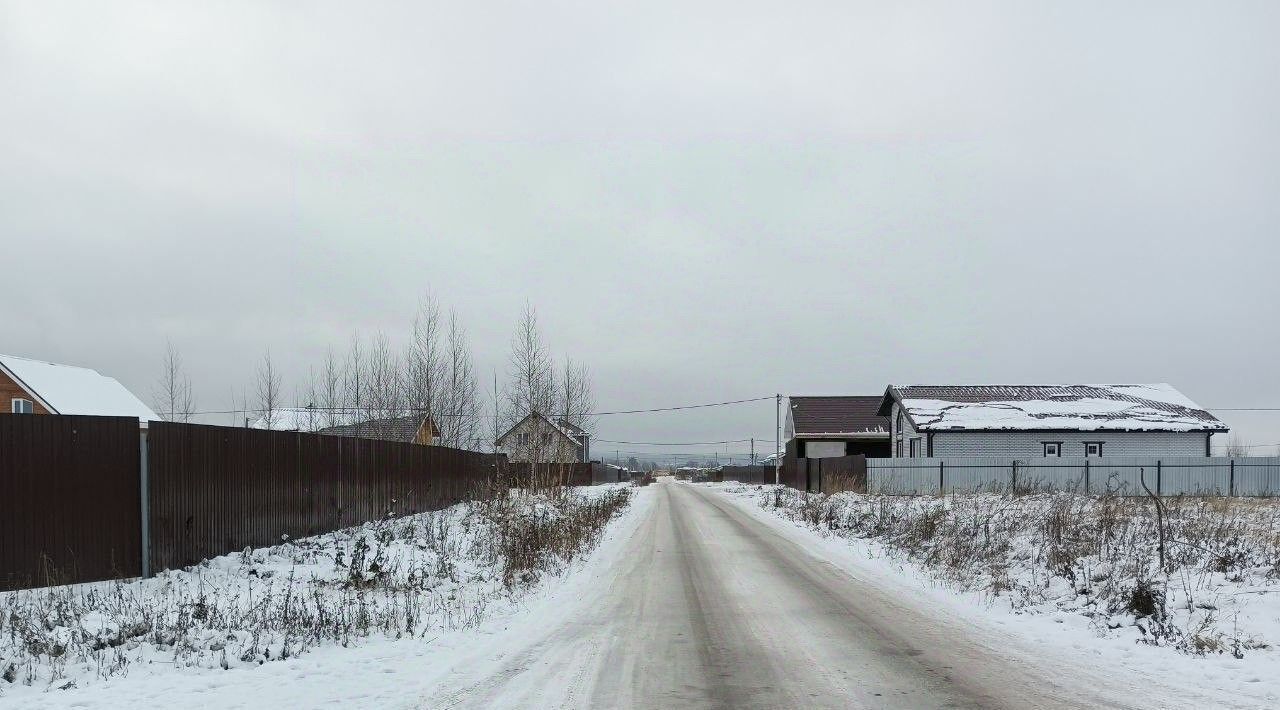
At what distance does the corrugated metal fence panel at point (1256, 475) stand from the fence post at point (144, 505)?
3509cm

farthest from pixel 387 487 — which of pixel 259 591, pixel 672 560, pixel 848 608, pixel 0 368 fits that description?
pixel 0 368

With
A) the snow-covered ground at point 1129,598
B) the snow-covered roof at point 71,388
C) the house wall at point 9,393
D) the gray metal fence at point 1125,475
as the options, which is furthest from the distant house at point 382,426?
the snow-covered ground at point 1129,598

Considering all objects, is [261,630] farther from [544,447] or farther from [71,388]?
[71,388]

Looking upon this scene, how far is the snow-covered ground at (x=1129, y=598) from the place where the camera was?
7582 mm

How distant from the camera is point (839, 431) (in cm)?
5531

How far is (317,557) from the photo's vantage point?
45.5 feet

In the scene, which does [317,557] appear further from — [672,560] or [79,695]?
[79,695]

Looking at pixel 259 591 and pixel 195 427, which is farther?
pixel 195 427

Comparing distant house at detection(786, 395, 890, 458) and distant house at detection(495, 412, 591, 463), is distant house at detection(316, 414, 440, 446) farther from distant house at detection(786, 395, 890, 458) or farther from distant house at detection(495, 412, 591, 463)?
distant house at detection(786, 395, 890, 458)

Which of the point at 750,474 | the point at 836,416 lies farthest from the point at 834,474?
the point at 750,474

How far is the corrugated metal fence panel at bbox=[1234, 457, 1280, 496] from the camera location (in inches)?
1230

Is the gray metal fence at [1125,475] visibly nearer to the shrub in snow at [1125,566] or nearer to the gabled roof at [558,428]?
the shrub in snow at [1125,566]

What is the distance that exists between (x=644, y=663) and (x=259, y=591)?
19.5 feet

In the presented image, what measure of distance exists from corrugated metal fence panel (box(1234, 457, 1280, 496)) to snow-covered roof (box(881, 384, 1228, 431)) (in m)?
4.77
